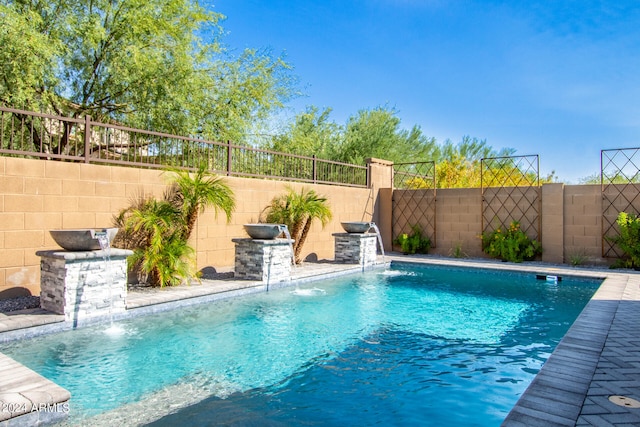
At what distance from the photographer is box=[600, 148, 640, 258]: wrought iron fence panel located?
962 centimetres

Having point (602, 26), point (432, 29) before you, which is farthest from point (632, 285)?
point (432, 29)

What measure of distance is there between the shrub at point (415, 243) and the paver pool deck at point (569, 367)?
5824 millimetres

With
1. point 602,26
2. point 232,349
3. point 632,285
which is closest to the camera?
point 232,349

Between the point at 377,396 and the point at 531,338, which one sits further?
the point at 531,338

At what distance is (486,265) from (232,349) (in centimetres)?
712

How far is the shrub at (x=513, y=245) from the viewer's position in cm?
1056

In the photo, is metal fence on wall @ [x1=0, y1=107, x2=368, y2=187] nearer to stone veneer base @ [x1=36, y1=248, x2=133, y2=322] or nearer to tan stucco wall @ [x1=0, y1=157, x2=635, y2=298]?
tan stucco wall @ [x1=0, y1=157, x2=635, y2=298]

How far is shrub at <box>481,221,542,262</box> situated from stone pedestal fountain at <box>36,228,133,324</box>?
8.87 meters

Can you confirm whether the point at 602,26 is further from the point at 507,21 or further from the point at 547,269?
the point at 547,269

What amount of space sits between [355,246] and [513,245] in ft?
13.1

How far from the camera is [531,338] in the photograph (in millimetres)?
4695

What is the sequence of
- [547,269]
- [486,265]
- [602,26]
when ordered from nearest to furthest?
[547,269] < [486,265] < [602,26]

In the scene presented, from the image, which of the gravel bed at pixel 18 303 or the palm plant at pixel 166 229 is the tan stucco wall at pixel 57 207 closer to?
the gravel bed at pixel 18 303

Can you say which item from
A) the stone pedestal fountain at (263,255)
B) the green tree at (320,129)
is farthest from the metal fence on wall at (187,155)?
the green tree at (320,129)
